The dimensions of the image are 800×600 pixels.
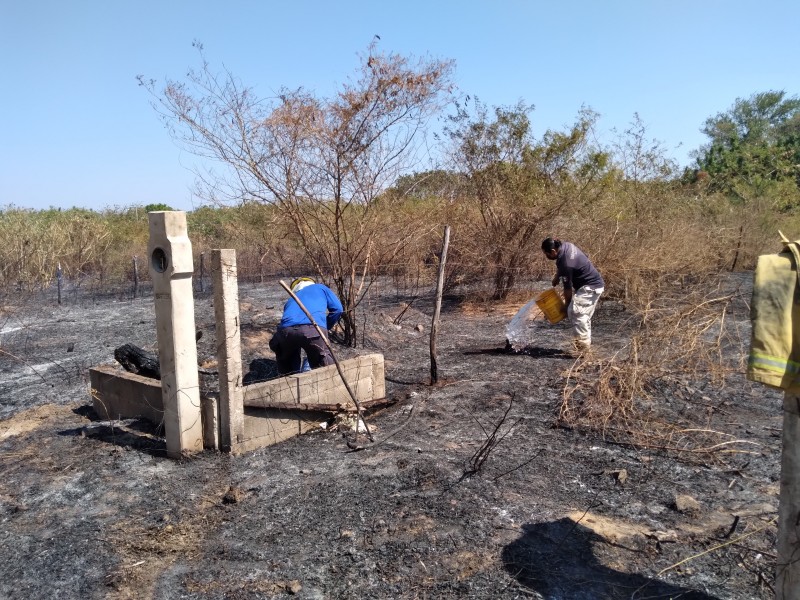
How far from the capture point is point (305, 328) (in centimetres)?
646

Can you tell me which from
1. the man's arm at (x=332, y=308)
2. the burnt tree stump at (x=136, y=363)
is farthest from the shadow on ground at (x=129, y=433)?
the man's arm at (x=332, y=308)

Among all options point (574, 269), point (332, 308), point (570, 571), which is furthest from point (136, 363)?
point (574, 269)

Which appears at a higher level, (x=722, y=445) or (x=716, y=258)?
(x=716, y=258)

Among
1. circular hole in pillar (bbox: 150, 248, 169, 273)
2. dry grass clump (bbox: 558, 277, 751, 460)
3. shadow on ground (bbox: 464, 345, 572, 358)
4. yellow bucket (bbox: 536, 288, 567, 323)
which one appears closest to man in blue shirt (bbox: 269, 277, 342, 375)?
circular hole in pillar (bbox: 150, 248, 169, 273)

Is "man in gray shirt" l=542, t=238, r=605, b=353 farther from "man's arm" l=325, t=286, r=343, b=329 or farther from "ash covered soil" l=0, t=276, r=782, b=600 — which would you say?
"man's arm" l=325, t=286, r=343, b=329

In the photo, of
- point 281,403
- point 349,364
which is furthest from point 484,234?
point 281,403

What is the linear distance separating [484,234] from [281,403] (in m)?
8.85

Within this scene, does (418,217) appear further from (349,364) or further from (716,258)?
(716,258)

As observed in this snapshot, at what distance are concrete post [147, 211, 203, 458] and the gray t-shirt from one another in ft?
16.1

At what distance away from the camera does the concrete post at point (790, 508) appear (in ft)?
7.48

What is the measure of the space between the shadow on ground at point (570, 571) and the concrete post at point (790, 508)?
0.94 m

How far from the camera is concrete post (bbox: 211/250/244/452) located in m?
5.04

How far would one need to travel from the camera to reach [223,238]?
756 inches

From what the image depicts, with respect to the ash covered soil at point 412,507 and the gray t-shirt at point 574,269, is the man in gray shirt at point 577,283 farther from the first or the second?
the ash covered soil at point 412,507
